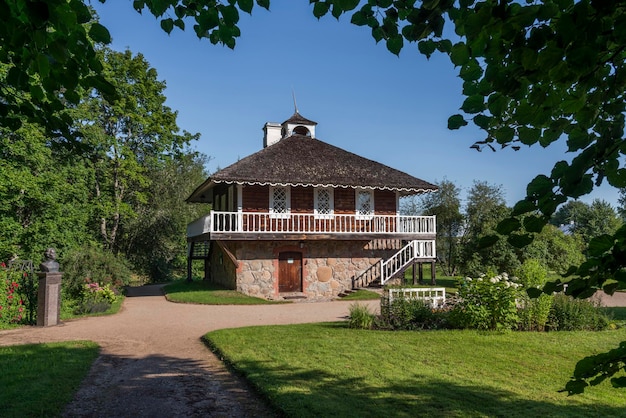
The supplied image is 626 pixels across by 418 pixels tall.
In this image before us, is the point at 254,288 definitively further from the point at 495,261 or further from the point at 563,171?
the point at 563,171

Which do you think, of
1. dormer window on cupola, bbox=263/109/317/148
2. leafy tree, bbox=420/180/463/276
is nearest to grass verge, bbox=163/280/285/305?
dormer window on cupola, bbox=263/109/317/148

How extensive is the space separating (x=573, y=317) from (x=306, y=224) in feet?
40.6

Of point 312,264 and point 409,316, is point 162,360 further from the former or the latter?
A: point 312,264

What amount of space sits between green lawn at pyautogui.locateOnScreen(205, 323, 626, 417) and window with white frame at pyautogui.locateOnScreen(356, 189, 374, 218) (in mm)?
11830

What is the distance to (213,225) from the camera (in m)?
19.1

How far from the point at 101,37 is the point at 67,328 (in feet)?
38.1

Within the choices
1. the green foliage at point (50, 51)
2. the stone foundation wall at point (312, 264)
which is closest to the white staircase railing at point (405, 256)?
the stone foundation wall at point (312, 264)

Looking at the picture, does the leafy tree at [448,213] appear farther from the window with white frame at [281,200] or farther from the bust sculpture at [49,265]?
the bust sculpture at [49,265]

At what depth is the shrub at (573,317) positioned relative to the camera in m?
11.0

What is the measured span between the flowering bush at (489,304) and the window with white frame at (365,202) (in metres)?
11.9

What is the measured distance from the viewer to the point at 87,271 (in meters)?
18.3

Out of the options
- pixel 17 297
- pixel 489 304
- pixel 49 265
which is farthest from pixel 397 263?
pixel 17 297

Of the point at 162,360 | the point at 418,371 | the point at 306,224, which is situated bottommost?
the point at 162,360

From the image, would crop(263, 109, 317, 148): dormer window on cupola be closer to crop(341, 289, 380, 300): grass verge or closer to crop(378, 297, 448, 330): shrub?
crop(341, 289, 380, 300): grass verge
